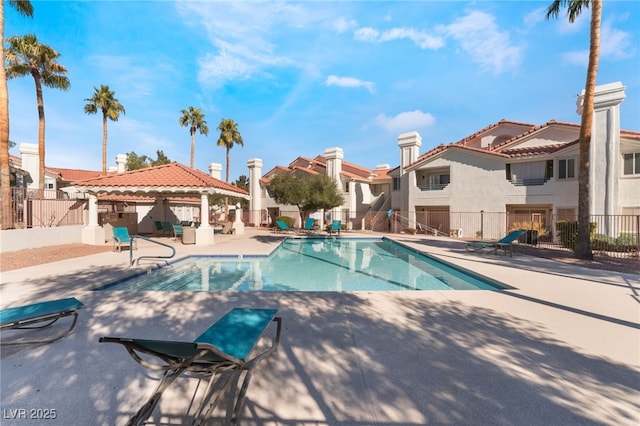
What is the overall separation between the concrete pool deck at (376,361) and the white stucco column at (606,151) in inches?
589

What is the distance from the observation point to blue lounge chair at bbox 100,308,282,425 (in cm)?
216

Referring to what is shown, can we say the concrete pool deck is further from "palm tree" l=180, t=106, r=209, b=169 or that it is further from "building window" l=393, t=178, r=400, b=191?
"palm tree" l=180, t=106, r=209, b=169

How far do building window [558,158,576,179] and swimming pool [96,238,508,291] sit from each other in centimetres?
1379

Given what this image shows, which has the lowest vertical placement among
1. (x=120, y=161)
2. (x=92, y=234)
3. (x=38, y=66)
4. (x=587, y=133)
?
(x=92, y=234)

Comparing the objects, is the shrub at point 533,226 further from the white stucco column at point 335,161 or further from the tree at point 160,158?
the tree at point 160,158

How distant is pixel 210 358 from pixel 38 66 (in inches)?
1084

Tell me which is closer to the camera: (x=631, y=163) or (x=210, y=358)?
(x=210, y=358)

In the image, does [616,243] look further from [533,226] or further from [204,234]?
[204,234]

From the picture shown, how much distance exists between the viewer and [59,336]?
13.2 feet

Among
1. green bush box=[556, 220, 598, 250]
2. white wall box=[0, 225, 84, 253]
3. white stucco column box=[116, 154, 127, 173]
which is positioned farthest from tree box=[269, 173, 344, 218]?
white stucco column box=[116, 154, 127, 173]

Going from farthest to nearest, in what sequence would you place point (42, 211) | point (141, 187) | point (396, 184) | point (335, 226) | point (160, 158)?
1. point (160, 158)
2. point (396, 184)
3. point (335, 226)
4. point (141, 187)
5. point (42, 211)

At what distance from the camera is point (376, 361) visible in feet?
11.0

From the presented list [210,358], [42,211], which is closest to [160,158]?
[42,211]

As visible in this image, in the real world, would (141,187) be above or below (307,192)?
below
